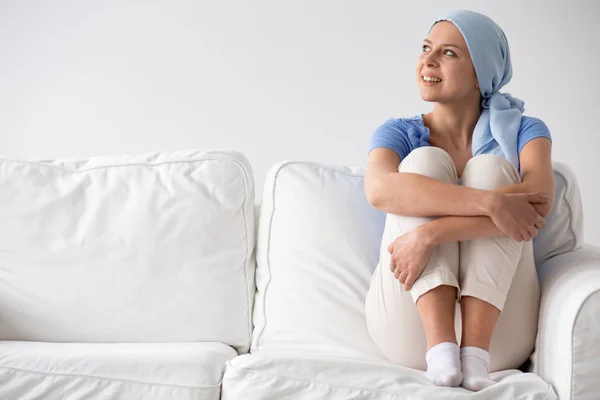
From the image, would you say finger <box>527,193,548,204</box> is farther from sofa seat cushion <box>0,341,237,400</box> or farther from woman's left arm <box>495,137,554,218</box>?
sofa seat cushion <box>0,341,237,400</box>

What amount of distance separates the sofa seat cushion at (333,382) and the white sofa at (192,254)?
10.2 inches

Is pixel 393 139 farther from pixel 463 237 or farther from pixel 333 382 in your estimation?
pixel 333 382

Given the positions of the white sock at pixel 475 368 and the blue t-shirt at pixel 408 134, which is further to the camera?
the blue t-shirt at pixel 408 134

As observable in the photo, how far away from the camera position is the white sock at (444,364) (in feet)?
4.03

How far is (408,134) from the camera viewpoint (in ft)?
5.67

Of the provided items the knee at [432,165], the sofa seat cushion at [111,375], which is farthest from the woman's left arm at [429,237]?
the sofa seat cushion at [111,375]

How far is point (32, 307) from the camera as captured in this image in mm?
1753

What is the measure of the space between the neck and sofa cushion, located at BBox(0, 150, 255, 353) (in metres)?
0.53

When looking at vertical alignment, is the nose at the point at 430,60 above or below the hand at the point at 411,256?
above

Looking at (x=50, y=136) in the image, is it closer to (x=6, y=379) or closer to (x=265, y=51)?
(x=265, y=51)

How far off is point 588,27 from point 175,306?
176 cm

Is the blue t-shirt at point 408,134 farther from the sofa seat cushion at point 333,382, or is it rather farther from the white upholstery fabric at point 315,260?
the sofa seat cushion at point 333,382

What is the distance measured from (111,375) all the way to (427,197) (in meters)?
0.76

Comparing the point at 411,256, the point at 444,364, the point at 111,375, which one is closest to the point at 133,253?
the point at 111,375
